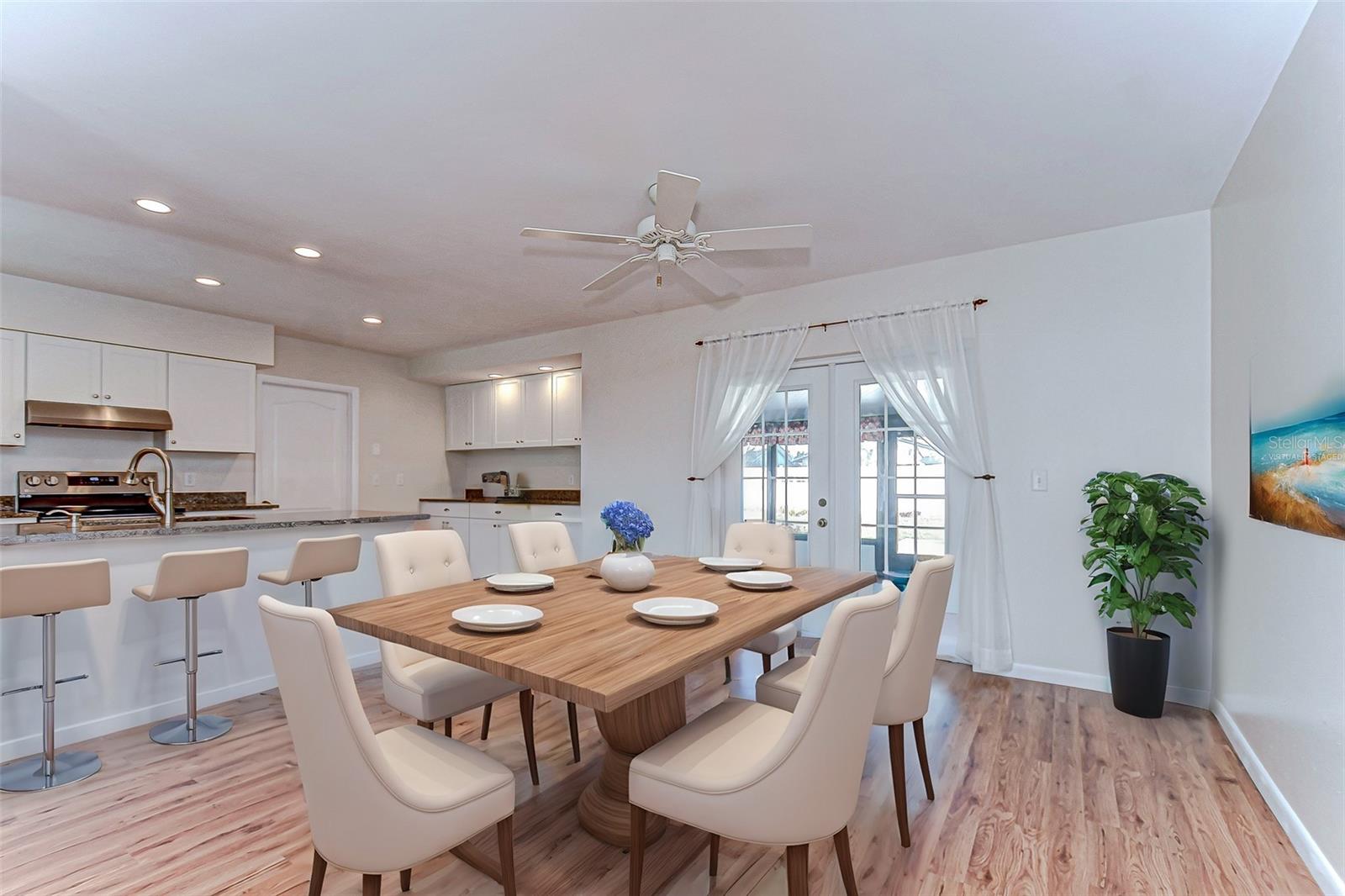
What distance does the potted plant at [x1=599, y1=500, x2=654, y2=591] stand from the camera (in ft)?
7.22

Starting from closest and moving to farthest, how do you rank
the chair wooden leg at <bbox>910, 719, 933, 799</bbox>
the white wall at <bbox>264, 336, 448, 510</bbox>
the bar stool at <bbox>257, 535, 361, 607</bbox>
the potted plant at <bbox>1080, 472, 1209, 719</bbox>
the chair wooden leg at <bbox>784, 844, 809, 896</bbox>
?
the chair wooden leg at <bbox>784, 844, 809, 896</bbox> < the chair wooden leg at <bbox>910, 719, 933, 799</bbox> < the potted plant at <bbox>1080, 472, 1209, 719</bbox> < the bar stool at <bbox>257, 535, 361, 607</bbox> < the white wall at <bbox>264, 336, 448, 510</bbox>

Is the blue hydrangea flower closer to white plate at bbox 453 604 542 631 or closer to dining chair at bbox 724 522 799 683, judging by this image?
white plate at bbox 453 604 542 631

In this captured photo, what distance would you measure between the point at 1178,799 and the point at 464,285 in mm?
4492

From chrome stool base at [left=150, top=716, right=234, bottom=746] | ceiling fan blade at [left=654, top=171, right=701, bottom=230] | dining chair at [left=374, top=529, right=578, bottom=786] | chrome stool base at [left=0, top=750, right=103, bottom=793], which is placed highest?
ceiling fan blade at [left=654, top=171, right=701, bottom=230]

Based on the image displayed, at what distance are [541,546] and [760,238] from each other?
1.76 m

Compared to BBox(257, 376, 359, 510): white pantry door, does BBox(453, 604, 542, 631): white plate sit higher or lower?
lower

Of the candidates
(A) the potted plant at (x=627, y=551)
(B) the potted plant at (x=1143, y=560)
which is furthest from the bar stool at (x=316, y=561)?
(B) the potted plant at (x=1143, y=560)

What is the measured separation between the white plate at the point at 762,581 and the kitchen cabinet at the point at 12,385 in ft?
15.9

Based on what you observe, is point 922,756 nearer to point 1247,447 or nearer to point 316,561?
point 1247,447

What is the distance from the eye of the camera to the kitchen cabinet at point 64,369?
4168 mm

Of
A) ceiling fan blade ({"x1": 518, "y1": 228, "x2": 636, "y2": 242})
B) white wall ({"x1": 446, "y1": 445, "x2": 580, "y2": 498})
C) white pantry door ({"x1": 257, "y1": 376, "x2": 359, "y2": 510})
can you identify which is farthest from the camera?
white wall ({"x1": 446, "y1": 445, "x2": 580, "y2": 498})

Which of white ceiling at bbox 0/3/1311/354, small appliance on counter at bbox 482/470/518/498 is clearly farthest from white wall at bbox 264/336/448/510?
white ceiling at bbox 0/3/1311/354

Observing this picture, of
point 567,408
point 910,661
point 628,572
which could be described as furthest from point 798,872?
point 567,408

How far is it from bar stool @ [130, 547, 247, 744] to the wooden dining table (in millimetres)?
1303
